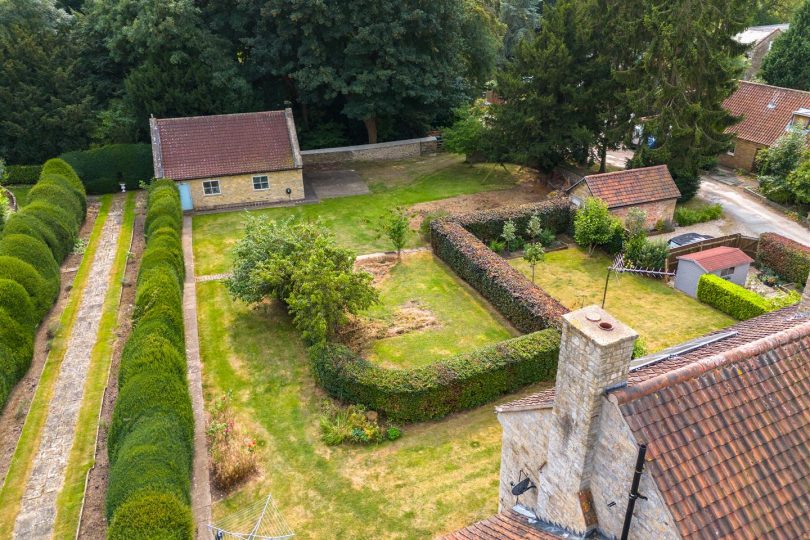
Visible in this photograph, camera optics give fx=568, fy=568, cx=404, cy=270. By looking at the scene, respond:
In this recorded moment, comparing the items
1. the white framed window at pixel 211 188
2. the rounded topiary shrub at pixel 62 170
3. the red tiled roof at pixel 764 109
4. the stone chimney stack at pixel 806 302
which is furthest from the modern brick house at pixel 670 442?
the red tiled roof at pixel 764 109

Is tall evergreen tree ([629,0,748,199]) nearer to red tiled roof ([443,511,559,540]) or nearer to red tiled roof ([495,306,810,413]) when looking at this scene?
red tiled roof ([495,306,810,413])

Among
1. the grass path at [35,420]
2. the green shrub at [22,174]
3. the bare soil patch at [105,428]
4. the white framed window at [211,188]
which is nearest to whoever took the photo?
the bare soil patch at [105,428]

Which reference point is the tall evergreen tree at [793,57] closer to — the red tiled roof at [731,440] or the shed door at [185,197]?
the red tiled roof at [731,440]

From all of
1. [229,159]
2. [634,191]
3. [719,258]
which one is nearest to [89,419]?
[229,159]

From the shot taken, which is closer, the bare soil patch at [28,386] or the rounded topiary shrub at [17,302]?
the bare soil patch at [28,386]

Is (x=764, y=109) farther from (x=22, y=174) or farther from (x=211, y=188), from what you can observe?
(x=22, y=174)

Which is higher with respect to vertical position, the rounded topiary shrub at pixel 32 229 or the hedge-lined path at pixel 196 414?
the rounded topiary shrub at pixel 32 229
